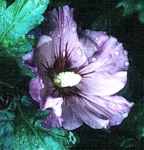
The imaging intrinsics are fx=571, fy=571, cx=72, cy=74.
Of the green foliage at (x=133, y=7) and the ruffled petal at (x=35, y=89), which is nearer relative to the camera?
the ruffled petal at (x=35, y=89)

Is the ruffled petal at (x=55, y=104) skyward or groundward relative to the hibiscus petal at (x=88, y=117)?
skyward

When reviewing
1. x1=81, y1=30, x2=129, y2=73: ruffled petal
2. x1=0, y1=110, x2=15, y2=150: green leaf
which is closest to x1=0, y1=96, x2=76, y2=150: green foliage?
x1=0, y1=110, x2=15, y2=150: green leaf

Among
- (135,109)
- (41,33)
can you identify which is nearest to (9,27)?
(41,33)

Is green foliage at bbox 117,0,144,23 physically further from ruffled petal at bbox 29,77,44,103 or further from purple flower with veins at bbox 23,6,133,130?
ruffled petal at bbox 29,77,44,103

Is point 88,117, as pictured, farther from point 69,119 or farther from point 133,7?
point 133,7

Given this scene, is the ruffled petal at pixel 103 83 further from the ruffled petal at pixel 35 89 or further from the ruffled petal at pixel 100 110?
the ruffled petal at pixel 35 89

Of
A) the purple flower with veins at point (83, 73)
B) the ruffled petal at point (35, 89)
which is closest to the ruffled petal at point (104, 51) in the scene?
Answer: the purple flower with veins at point (83, 73)

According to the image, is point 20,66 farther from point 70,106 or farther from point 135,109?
point 135,109
